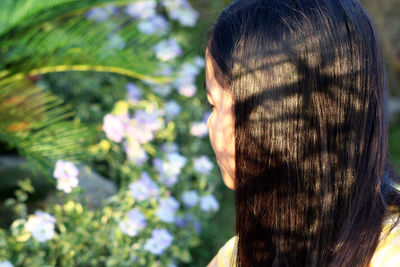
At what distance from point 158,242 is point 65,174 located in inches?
19.2

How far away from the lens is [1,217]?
2352 millimetres

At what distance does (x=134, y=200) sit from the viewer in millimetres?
2203

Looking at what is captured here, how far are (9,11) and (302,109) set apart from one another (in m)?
1.62

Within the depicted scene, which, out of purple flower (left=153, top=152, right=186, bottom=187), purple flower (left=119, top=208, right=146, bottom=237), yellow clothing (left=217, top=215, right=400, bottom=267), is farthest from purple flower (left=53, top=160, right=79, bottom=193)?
yellow clothing (left=217, top=215, right=400, bottom=267)

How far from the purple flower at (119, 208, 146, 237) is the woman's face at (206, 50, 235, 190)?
0.85 m

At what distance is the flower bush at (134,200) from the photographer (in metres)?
1.97

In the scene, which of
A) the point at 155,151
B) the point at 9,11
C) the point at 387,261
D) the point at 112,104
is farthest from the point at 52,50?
the point at 387,261

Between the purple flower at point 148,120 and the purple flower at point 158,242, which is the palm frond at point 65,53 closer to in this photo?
the purple flower at point 148,120

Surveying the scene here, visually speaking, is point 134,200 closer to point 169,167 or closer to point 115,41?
point 169,167

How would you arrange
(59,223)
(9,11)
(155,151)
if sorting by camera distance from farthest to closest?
(155,151), (9,11), (59,223)

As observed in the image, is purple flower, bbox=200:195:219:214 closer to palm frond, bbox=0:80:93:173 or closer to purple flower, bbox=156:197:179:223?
purple flower, bbox=156:197:179:223

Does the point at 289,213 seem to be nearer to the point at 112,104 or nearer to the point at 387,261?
the point at 387,261

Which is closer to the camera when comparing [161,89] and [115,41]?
[115,41]

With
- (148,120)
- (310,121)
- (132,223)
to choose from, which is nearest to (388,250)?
(310,121)
